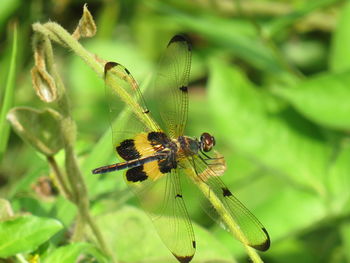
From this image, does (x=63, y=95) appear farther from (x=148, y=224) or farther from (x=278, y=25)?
(x=278, y=25)

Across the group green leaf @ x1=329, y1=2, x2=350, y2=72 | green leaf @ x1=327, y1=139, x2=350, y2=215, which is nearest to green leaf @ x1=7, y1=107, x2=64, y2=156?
green leaf @ x1=327, y1=139, x2=350, y2=215

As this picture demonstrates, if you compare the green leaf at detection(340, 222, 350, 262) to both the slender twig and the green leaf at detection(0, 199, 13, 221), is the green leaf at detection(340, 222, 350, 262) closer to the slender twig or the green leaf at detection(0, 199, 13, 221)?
the slender twig

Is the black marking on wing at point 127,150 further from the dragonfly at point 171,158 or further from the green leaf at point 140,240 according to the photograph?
the green leaf at point 140,240

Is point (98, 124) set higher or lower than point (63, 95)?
lower

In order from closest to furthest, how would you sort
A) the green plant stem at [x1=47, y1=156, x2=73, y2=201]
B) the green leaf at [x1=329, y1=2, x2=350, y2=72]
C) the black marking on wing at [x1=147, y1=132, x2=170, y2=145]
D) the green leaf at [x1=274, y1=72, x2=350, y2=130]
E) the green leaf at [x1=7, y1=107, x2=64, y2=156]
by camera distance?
the green leaf at [x1=7, y1=107, x2=64, y2=156]
the green plant stem at [x1=47, y1=156, x2=73, y2=201]
the black marking on wing at [x1=147, y1=132, x2=170, y2=145]
the green leaf at [x1=274, y1=72, x2=350, y2=130]
the green leaf at [x1=329, y1=2, x2=350, y2=72]

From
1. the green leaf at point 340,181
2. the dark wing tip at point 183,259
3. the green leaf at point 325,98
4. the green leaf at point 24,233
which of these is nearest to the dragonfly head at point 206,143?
the dark wing tip at point 183,259

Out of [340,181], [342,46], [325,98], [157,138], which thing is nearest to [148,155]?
[157,138]

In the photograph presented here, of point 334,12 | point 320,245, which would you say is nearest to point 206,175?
point 320,245
